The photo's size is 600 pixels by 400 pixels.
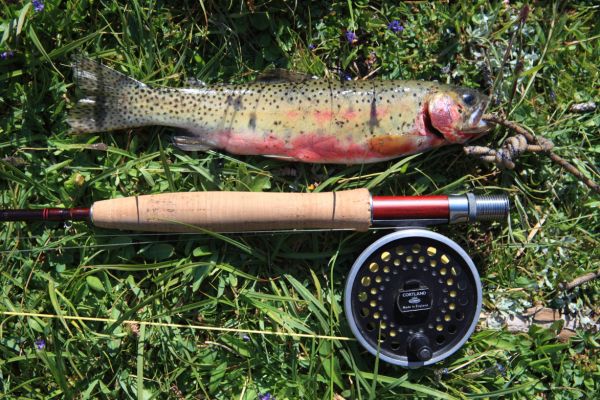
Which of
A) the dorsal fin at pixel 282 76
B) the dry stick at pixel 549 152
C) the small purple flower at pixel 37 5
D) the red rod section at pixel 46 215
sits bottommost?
the red rod section at pixel 46 215

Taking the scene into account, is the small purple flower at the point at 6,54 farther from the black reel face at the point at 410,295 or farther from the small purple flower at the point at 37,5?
the black reel face at the point at 410,295

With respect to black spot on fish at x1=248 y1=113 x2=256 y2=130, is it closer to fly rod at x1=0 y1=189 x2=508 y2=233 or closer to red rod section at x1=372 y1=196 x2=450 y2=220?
fly rod at x1=0 y1=189 x2=508 y2=233

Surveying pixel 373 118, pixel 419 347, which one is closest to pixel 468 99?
pixel 373 118

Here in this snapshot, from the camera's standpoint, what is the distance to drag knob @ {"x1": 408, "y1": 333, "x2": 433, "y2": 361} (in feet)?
7.95

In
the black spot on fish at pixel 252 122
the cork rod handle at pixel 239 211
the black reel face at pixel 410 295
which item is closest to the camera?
the cork rod handle at pixel 239 211

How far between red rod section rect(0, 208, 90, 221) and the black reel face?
1280mm

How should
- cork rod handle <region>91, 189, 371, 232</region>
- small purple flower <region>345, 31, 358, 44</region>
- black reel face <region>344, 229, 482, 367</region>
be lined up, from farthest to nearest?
small purple flower <region>345, 31, 358, 44</region>
black reel face <region>344, 229, 482, 367</region>
cork rod handle <region>91, 189, 371, 232</region>

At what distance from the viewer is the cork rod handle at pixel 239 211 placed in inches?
93.0

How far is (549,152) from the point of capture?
260 cm

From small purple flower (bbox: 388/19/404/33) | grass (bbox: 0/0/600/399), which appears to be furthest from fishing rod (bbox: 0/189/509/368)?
small purple flower (bbox: 388/19/404/33)

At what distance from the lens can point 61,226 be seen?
8.80ft

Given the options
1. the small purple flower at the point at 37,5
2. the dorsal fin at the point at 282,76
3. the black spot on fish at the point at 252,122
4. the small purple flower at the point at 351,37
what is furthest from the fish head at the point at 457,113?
the small purple flower at the point at 37,5

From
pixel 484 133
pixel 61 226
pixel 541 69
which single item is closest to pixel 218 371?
pixel 61 226

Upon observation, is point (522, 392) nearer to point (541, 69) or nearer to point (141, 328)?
point (541, 69)
